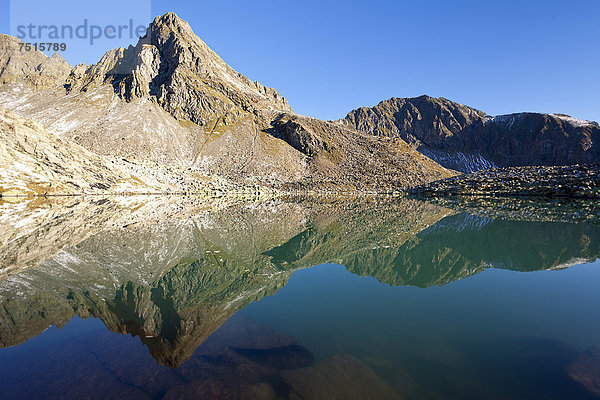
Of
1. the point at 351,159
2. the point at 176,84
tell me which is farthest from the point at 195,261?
the point at 176,84

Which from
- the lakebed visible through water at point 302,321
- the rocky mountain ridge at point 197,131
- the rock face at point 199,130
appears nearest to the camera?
the lakebed visible through water at point 302,321

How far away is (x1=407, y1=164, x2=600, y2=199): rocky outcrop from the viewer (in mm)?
77375

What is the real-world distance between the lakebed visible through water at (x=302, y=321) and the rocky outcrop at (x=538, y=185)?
269 feet

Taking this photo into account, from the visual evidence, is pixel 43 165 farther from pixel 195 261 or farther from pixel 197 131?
pixel 197 131

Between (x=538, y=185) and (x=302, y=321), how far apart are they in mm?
111132

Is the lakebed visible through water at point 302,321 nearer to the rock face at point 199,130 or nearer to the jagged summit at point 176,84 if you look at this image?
the rock face at point 199,130

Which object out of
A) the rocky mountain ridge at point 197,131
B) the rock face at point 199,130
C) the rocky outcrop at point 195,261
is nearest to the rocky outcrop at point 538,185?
the rocky mountain ridge at point 197,131

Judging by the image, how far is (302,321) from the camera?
9734 millimetres

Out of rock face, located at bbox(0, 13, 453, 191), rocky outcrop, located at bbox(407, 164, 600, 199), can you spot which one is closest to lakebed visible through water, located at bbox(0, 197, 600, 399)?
rocky outcrop, located at bbox(407, 164, 600, 199)

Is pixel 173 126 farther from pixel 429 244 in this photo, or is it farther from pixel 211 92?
pixel 429 244

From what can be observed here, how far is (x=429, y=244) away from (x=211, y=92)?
19283 cm

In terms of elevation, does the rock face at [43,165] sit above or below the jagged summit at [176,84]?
below

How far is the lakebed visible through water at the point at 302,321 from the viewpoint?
648cm

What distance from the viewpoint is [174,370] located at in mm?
7066
